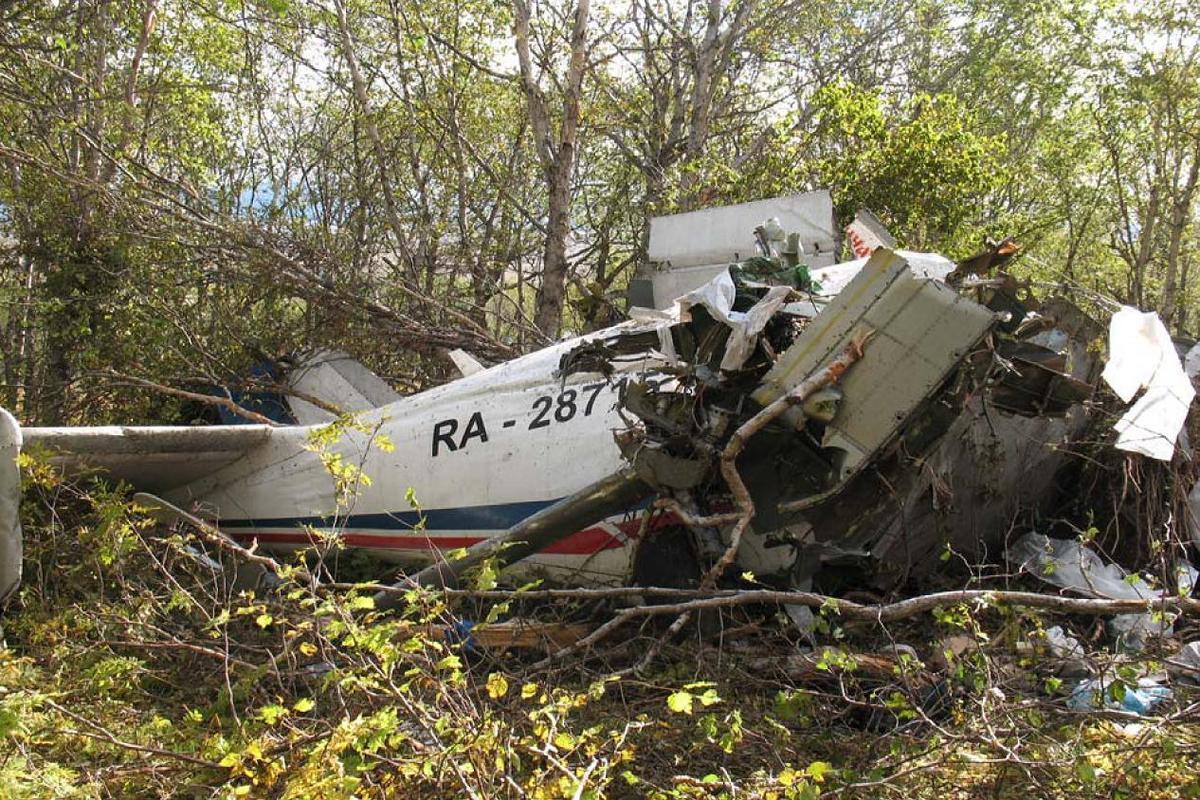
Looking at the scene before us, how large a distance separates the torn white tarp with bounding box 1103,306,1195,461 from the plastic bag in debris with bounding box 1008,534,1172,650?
685 mm

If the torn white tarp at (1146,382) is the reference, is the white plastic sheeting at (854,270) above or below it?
above

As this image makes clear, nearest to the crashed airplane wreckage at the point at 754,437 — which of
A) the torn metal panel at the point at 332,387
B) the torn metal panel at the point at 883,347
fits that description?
the torn metal panel at the point at 883,347

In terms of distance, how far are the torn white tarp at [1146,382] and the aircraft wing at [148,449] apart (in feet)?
19.5

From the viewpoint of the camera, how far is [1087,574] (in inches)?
190

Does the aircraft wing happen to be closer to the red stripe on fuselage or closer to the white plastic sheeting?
the red stripe on fuselage

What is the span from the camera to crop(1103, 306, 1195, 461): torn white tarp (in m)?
4.31

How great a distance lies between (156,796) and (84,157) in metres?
10.8

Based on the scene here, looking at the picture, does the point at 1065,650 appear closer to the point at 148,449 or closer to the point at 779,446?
the point at 779,446

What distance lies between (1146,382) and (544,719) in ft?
10.8

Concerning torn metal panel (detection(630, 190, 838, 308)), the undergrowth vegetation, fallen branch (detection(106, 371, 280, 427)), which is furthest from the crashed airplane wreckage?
fallen branch (detection(106, 371, 280, 427))

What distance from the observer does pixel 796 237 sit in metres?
5.59

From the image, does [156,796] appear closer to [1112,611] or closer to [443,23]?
[1112,611]

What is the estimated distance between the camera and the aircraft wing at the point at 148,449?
610 centimetres

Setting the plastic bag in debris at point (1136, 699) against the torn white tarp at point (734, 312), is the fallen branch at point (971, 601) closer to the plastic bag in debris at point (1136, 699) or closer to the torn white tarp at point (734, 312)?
the plastic bag in debris at point (1136, 699)
